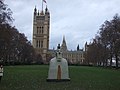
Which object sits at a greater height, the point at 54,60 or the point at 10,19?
the point at 10,19

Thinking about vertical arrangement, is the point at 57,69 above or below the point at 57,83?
above

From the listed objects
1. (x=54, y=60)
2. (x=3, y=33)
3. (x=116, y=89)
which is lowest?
(x=116, y=89)

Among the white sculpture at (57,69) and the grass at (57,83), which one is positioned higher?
the white sculpture at (57,69)

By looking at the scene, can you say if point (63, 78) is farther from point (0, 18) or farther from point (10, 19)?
point (10, 19)

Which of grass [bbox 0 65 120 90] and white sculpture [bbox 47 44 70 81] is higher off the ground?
white sculpture [bbox 47 44 70 81]

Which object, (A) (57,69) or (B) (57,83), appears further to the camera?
(A) (57,69)

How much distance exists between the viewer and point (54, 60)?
29328 mm

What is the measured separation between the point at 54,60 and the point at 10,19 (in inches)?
1268

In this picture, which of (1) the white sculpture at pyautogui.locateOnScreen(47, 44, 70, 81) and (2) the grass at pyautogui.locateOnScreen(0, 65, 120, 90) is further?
(1) the white sculpture at pyautogui.locateOnScreen(47, 44, 70, 81)

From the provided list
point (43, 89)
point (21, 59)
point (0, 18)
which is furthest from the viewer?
point (21, 59)

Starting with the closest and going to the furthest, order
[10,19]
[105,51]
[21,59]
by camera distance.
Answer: [10,19]
[105,51]
[21,59]

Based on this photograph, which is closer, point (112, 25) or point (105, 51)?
point (112, 25)

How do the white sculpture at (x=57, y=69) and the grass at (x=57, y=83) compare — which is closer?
the grass at (x=57, y=83)

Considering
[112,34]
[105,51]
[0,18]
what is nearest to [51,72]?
[0,18]
